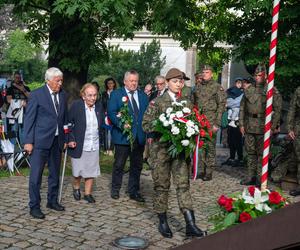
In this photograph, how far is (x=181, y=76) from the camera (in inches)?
255

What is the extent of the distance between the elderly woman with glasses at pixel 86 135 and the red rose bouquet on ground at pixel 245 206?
367 cm

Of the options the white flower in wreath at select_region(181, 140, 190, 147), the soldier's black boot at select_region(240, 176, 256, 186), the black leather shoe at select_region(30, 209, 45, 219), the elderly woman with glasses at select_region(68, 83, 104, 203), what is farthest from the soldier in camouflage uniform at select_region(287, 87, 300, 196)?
the black leather shoe at select_region(30, 209, 45, 219)

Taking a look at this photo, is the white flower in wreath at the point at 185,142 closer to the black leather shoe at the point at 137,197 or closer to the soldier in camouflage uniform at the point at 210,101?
the black leather shoe at the point at 137,197

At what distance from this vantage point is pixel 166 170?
21.3 ft

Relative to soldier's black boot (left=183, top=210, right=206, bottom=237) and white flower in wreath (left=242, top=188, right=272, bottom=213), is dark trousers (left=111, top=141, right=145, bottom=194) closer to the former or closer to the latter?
soldier's black boot (left=183, top=210, right=206, bottom=237)

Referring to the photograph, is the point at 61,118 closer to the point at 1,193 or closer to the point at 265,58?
the point at 1,193

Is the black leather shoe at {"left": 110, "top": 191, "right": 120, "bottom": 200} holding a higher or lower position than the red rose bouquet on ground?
lower

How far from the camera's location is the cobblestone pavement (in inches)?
245

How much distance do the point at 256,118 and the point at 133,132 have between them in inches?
102

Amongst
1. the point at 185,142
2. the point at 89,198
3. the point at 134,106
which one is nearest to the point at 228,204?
the point at 185,142

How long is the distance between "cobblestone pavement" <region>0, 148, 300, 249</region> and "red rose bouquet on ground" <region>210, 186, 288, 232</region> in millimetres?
1069

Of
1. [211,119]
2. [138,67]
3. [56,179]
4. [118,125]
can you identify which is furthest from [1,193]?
[138,67]

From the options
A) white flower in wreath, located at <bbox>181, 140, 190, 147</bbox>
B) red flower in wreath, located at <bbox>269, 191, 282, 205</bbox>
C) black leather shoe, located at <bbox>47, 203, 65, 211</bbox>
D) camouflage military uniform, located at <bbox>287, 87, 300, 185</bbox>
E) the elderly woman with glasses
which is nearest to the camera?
red flower in wreath, located at <bbox>269, 191, 282, 205</bbox>

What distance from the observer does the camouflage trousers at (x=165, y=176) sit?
6.37m
